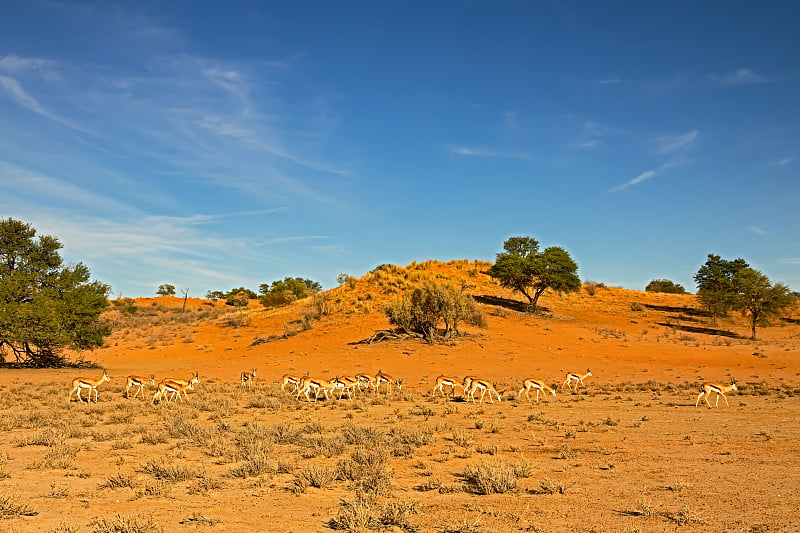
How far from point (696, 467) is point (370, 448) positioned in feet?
21.3

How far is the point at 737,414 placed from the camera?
599 inches

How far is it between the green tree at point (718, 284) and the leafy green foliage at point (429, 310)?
1018 inches

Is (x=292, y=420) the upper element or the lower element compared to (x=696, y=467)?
lower

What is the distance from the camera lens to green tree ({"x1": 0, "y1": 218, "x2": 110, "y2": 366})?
2633cm

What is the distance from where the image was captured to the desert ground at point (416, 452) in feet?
23.3

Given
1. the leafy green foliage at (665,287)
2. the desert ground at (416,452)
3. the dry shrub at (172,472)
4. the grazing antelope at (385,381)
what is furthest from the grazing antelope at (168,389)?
the leafy green foliage at (665,287)

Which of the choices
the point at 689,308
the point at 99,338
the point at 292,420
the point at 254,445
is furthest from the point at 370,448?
the point at 689,308

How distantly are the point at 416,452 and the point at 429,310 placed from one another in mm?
23343

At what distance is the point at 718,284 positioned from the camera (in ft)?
175

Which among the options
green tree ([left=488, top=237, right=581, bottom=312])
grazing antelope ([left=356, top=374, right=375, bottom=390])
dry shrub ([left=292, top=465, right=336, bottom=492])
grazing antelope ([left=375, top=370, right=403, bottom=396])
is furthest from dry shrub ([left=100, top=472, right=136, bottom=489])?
green tree ([left=488, top=237, right=581, bottom=312])

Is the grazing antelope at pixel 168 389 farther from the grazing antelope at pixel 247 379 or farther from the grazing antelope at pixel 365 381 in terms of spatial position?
the grazing antelope at pixel 365 381

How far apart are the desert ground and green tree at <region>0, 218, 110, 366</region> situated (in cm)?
196

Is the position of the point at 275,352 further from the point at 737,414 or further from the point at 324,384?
the point at 737,414

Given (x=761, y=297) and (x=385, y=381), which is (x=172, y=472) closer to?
(x=385, y=381)
